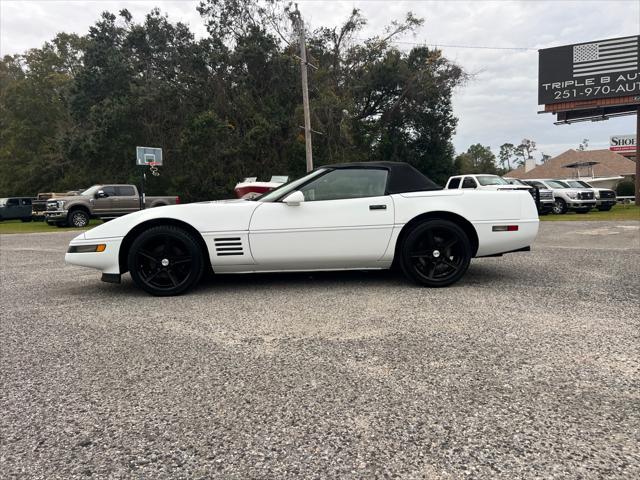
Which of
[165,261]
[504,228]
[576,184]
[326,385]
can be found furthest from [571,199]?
[326,385]

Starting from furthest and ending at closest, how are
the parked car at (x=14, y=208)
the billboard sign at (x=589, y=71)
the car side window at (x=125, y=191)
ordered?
the parked car at (x=14, y=208)
the billboard sign at (x=589, y=71)
the car side window at (x=125, y=191)

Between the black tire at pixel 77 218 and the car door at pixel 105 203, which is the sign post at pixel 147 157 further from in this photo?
the black tire at pixel 77 218

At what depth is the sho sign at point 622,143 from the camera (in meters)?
48.1

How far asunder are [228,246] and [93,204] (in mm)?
18031

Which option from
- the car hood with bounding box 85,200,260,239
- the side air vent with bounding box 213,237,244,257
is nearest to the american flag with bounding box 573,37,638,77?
the car hood with bounding box 85,200,260,239

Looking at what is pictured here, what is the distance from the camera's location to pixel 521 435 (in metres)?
1.93

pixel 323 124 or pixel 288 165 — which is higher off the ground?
pixel 323 124

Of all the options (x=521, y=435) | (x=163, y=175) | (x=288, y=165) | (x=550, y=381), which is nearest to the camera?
(x=521, y=435)

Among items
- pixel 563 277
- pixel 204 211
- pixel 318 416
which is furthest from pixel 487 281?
pixel 318 416

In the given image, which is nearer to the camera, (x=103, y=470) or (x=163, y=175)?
(x=103, y=470)

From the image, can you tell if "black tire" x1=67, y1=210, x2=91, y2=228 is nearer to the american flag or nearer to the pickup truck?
the pickup truck

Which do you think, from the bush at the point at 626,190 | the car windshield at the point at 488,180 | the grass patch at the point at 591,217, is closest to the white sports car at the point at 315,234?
the car windshield at the point at 488,180

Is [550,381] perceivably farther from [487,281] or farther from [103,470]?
Answer: [487,281]

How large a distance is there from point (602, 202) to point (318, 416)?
901 inches
